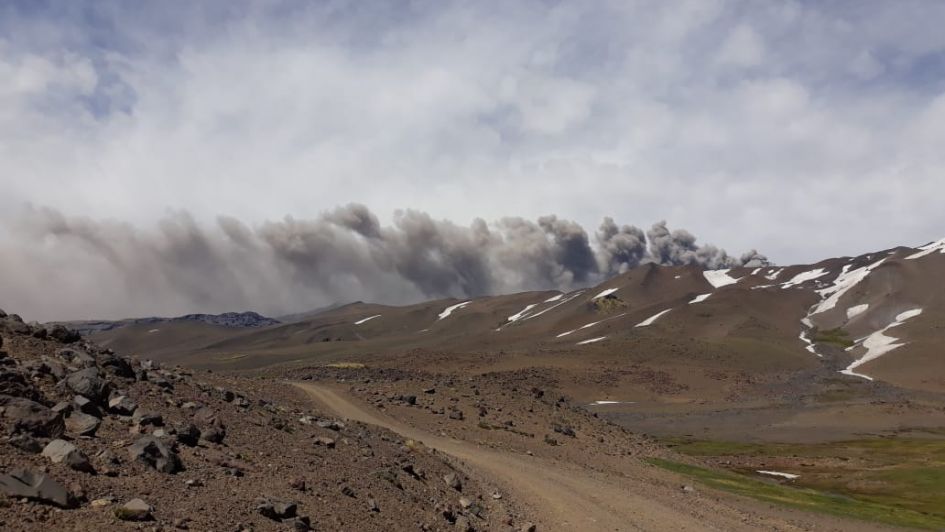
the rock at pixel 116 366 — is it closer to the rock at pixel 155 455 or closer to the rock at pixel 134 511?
the rock at pixel 155 455

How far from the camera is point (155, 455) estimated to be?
640 inches

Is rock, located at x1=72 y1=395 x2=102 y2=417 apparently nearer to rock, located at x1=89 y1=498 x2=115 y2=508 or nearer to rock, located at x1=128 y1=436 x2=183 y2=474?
rock, located at x1=128 y1=436 x2=183 y2=474

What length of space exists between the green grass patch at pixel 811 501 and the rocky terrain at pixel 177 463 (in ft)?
73.4

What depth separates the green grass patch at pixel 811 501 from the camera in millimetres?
40594

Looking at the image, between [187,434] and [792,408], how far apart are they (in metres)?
135

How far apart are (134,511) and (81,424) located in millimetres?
4728

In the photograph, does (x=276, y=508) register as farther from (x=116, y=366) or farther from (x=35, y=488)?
(x=116, y=366)

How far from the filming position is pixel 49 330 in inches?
959

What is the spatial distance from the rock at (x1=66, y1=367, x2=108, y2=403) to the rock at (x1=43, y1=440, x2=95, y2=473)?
13.6 ft

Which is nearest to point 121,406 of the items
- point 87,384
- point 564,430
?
point 87,384

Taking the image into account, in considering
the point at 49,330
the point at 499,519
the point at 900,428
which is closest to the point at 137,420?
the point at 49,330

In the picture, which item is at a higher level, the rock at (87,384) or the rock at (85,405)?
the rock at (87,384)

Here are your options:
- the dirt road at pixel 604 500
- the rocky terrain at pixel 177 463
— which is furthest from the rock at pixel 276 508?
the dirt road at pixel 604 500

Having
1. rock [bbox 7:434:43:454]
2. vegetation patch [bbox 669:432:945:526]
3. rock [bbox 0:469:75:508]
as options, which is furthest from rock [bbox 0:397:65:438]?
vegetation patch [bbox 669:432:945:526]
